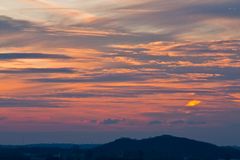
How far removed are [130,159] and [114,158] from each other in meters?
5.01

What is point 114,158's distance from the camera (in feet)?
651

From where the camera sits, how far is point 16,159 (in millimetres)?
199375

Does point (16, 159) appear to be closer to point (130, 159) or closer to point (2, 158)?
point (2, 158)

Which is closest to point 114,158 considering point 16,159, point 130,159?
point 130,159

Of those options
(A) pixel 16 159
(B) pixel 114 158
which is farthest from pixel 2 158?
(B) pixel 114 158

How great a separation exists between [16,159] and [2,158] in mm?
4442

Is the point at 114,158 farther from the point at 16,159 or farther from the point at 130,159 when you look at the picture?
the point at 16,159

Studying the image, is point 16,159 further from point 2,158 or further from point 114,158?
point 114,158

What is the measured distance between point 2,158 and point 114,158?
1383 inches

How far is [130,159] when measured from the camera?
19875 centimetres

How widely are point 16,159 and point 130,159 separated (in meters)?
35.7
